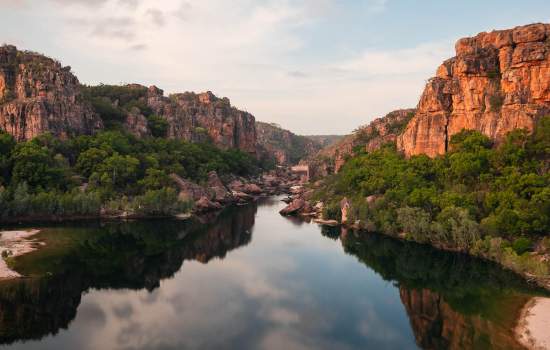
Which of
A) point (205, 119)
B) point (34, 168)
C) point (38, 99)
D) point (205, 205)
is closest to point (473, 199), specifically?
point (205, 205)

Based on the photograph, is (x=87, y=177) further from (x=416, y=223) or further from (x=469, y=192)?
(x=469, y=192)

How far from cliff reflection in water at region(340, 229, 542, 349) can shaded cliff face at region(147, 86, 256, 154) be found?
232ft

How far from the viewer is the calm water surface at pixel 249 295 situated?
2644 cm

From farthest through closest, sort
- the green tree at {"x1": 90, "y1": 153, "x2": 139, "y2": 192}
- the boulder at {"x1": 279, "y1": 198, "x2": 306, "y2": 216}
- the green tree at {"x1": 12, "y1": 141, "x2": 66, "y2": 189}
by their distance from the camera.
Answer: the boulder at {"x1": 279, "y1": 198, "x2": 306, "y2": 216} < the green tree at {"x1": 90, "y1": 153, "x2": 139, "y2": 192} < the green tree at {"x1": 12, "y1": 141, "x2": 66, "y2": 189}

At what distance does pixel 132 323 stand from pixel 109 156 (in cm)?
4655

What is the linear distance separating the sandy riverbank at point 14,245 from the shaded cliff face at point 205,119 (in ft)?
194

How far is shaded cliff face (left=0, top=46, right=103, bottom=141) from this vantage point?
70.0 metres

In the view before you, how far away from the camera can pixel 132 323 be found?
28250mm

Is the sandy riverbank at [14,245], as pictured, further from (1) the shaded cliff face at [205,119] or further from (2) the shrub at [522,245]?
(1) the shaded cliff face at [205,119]

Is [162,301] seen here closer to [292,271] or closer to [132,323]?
[132,323]

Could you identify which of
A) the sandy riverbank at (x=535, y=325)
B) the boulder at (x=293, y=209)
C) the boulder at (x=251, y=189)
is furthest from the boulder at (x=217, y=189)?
the sandy riverbank at (x=535, y=325)

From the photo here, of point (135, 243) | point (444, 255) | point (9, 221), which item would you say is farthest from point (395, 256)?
point (9, 221)

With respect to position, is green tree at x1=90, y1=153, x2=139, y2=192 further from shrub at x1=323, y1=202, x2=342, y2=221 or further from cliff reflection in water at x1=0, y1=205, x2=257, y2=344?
shrub at x1=323, y1=202, x2=342, y2=221

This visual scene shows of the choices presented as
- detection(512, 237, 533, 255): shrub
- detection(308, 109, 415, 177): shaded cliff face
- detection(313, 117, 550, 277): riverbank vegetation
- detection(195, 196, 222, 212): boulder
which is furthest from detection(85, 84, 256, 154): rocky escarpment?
detection(512, 237, 533, 255): shrub
